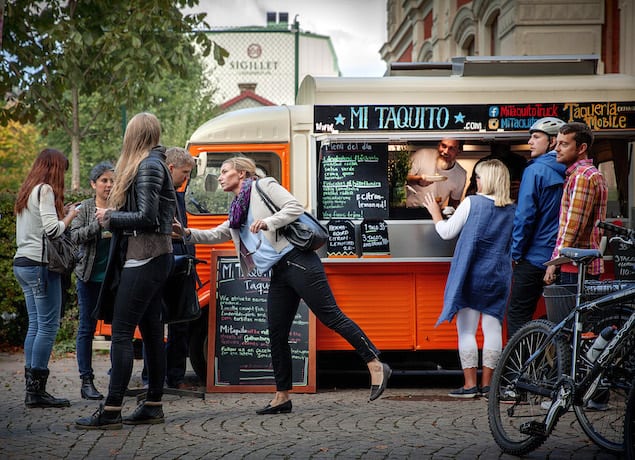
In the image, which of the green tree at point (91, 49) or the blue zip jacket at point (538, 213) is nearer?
the blue zip jacket at point (538, 213)

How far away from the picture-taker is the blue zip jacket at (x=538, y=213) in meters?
7.00

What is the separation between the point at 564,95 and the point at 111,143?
25327mm

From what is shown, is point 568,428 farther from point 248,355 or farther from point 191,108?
point 191,108

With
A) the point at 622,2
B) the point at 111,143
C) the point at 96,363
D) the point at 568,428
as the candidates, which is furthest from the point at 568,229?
the point at 111,143

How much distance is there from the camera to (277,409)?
667cm

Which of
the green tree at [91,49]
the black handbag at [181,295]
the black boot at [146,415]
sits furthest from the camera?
the green tree at [91,49]

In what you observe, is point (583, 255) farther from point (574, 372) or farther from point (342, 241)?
point (342, 241)

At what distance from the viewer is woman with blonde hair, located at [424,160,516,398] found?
740cm

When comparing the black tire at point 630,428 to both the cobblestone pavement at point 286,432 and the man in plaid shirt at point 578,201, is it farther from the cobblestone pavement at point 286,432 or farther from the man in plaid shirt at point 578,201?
the man in plaid shirt at point 578,201

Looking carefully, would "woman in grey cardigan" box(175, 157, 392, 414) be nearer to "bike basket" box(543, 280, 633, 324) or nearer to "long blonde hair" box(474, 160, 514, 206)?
"bike basket" box(543, 280, 633, 324)

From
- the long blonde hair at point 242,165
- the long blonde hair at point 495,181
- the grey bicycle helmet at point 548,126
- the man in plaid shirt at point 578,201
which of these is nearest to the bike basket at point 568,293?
the man in plaid shirt at point 578,201

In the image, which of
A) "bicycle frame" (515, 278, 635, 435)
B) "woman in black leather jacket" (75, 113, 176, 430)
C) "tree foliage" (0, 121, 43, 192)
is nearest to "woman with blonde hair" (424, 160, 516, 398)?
"bicycle frame" (515, 278, 635, 435)

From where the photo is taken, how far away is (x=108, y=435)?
585cm

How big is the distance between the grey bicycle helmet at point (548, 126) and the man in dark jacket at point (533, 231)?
1.16 feet
